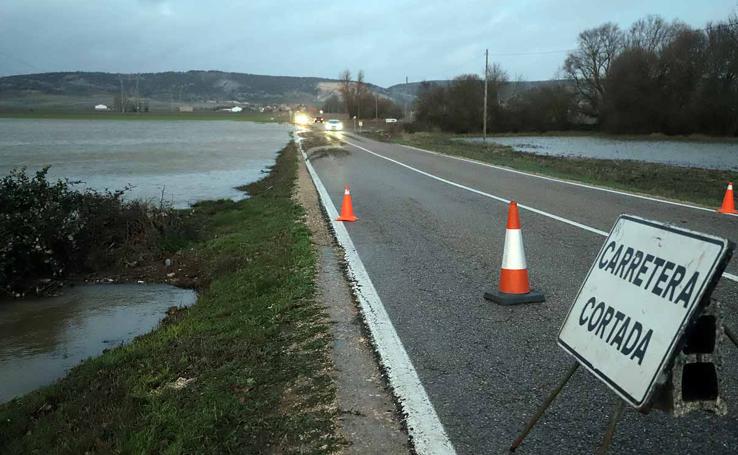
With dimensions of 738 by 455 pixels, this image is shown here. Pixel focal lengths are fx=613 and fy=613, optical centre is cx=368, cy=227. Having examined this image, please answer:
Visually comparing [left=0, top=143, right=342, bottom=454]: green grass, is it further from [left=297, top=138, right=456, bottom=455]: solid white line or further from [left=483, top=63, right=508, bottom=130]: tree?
[left=483, top=63, right=508, bottom=130]: tree

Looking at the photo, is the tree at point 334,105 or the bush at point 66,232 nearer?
the bush at point 66,232

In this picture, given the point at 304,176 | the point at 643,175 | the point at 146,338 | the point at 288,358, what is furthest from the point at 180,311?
the point at 643,175

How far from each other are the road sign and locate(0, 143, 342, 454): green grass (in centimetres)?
150

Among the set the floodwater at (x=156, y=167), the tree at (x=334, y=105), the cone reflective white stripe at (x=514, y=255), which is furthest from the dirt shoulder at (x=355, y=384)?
the tree at (x=334, y=105)

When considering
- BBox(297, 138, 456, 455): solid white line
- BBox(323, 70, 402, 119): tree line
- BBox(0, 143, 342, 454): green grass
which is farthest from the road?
BBox(323, 70, 402, 119): tree line

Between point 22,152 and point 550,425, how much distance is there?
48.7 meters

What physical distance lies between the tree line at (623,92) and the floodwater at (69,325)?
6550 cm

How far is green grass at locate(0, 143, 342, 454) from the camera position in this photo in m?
3.64

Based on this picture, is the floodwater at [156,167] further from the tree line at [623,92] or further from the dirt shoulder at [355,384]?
the tree line at [623,92]

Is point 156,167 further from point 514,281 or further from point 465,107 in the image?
point 465,107

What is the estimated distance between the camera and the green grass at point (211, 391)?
12.0 feet

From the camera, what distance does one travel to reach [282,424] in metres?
3.63

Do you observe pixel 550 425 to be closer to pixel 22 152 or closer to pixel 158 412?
pixel 158 412

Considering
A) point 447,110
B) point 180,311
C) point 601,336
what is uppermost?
point 447,110
